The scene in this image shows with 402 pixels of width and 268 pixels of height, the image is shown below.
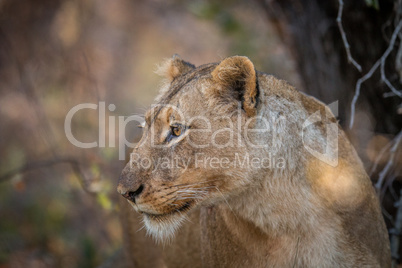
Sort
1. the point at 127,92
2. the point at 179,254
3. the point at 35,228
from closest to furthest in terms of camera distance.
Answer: the point at 179,254 → the point at 35,228 → the point at 127,92

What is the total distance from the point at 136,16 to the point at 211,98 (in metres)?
10.4

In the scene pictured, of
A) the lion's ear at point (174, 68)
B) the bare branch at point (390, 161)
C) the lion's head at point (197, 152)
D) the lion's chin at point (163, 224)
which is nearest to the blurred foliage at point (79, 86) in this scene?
the bare branch at point (390, 161)

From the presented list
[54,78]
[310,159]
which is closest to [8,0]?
[54,78]

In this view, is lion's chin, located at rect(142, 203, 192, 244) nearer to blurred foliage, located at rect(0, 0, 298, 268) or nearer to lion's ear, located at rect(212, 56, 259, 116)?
lion's ear, located at rect(212, 56, 259, 116)

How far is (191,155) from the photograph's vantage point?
319cm

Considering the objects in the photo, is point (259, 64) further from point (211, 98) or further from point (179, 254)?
point (211, 98)

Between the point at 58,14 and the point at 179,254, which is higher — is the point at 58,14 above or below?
above

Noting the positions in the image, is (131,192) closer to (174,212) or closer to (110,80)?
(174,212)

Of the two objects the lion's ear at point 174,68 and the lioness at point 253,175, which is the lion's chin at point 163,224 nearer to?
the lioness at point 253,175

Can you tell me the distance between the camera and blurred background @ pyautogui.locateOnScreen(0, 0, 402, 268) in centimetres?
530

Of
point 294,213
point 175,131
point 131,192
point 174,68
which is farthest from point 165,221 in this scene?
point 174,68

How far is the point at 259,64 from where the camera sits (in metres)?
8.57

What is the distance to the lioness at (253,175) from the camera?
3186mm

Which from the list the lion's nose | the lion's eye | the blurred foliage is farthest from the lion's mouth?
the blurred foliage
